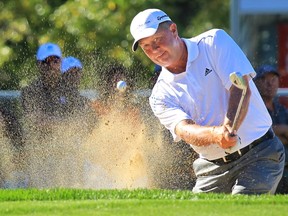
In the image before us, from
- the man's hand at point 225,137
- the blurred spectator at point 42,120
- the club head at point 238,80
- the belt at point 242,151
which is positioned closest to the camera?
the club head at point 238,80

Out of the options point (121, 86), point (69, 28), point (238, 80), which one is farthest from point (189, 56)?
point (69, 28)

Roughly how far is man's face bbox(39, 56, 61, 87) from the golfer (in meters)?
3.76

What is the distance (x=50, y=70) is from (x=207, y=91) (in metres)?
4.36

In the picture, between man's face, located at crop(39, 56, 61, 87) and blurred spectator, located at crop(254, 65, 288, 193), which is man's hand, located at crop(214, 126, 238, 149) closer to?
blurred spectator, located at crop(254, 65, 288, 193)

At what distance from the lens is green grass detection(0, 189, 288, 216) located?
7.27 meters

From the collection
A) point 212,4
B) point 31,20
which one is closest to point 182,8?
point 212,4

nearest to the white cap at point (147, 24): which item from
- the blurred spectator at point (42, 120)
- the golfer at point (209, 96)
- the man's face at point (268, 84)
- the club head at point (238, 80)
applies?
the golfer at point (209, 96)

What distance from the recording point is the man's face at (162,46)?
8.38 meters

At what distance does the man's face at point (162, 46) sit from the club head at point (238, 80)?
2.33 ft

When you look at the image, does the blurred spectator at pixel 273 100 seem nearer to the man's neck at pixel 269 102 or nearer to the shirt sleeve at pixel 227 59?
the man's neck at pixel 269 102

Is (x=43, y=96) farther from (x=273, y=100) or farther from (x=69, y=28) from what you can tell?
(x=69, y=28)

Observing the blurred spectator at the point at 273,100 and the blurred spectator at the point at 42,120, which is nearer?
the blurred spectator at the point at 273,100

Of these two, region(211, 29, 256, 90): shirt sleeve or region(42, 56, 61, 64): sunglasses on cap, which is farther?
region(42, 56, 61, 64): sunglasses on cap

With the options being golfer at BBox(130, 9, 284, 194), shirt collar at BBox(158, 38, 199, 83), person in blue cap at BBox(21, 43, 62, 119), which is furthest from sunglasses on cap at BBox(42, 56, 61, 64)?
shirt collar at BBox(158, 38, 199, 83)
